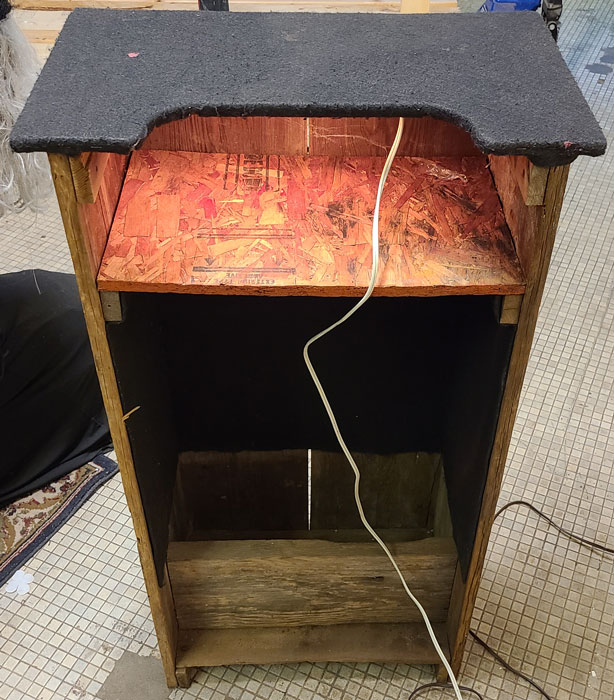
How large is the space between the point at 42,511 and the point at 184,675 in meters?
0.55

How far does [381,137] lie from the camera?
106 cm

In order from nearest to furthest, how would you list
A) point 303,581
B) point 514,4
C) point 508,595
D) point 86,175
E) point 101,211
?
point 86,175, point 101,211, point 303,581, point 508,595, point 514,4

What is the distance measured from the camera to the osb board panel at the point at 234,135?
41.1 inches

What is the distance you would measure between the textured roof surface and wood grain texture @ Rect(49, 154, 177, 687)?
7 centimetres

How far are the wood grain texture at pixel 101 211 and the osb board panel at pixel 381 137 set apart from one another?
273mm

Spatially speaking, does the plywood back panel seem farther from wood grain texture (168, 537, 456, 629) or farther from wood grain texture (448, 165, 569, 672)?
wood grain texture (168, 537, 456, 629)

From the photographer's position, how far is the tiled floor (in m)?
1.44

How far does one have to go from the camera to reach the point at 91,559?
163cm

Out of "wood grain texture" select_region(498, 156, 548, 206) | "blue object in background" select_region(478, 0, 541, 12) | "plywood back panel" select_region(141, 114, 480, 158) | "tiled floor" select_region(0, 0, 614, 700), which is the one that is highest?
"wood grain texture" select_region(498, 156, 548, 206)

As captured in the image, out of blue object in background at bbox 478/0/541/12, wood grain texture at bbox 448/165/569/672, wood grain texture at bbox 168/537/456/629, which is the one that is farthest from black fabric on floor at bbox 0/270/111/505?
blue object in background at bbox 478/0/541/12

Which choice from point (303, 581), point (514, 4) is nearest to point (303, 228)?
point (303, 581)

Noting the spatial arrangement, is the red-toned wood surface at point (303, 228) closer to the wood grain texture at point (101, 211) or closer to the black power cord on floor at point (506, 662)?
the wood grain texture at point (101, 211)

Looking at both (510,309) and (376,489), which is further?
(376,489)

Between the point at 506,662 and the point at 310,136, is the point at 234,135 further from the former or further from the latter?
the point at 506,662
